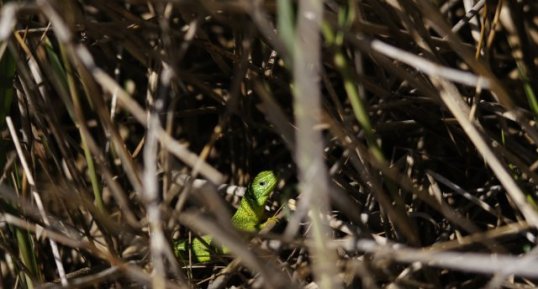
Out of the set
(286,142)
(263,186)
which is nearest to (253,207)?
(263,186)

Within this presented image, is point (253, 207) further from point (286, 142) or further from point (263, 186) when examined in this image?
point (286, 142)

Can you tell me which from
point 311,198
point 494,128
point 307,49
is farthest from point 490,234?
point 494,128

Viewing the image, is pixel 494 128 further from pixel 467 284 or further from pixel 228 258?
pixel 228 258

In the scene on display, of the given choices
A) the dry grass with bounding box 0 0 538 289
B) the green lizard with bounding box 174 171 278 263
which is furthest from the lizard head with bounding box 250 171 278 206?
the dry grass with bounding box 0 0 538 289

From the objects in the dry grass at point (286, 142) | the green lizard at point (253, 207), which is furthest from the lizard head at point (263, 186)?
the dry grass at point (286, 142)

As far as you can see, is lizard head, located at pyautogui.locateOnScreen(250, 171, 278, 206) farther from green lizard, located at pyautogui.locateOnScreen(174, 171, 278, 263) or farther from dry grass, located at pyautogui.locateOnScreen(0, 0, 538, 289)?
dry grass, located at pyautogui.locateOnScreen(0, 0, 538, 289)

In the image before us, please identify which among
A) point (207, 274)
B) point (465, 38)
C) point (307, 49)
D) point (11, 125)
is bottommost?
point (207, 274)
